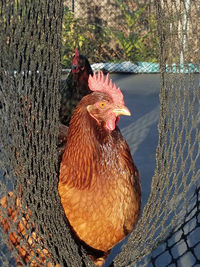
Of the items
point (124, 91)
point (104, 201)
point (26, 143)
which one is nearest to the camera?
point (26, 143)

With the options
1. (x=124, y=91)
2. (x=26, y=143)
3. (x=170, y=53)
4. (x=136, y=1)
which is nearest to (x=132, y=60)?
(x=136, y=1)

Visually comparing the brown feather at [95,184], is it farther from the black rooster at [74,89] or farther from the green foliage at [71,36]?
the green foliage at [71,36]

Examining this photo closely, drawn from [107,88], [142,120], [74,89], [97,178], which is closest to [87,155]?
[97,178]

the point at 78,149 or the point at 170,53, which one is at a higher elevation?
the point at 170,53

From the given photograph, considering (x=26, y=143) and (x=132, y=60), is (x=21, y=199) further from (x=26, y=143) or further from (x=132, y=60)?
(x=132, y=60)

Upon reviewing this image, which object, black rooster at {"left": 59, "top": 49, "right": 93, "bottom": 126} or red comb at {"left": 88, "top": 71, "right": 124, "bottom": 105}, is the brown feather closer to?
red comb at {"left": 88, "top": 71, "right": 124, "bottom": 105}

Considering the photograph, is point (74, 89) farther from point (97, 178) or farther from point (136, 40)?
point (136, 40)

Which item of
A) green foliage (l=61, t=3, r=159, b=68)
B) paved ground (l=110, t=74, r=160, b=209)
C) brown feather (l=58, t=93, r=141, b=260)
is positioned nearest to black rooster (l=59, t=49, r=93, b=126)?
paved ground (l=110, t=74, r=160, b=209)

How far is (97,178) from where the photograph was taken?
43.7 inches

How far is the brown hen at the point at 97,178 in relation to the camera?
3.58 feet

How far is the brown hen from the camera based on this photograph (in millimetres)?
1090

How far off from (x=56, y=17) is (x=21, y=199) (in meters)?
0.41

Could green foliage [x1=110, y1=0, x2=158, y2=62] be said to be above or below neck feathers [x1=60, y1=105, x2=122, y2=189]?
above

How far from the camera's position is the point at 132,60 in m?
5.18
